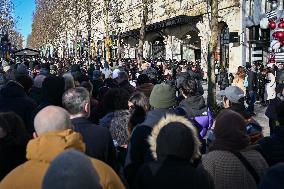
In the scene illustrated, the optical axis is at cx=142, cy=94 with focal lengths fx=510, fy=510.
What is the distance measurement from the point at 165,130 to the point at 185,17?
112 ft

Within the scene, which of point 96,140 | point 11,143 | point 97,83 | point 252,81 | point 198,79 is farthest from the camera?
point 252,81

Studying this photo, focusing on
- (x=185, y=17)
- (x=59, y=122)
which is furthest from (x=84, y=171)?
(x=185, y=17)

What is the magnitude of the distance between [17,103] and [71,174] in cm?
502

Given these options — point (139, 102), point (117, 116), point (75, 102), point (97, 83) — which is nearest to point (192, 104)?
point (139, 102)

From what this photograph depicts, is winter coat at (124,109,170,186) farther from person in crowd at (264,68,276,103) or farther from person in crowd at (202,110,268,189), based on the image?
person in crowd at (264,68,276,103)

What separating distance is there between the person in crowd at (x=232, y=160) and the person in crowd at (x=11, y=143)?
1.55m

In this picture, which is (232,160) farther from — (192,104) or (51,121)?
(192,104)

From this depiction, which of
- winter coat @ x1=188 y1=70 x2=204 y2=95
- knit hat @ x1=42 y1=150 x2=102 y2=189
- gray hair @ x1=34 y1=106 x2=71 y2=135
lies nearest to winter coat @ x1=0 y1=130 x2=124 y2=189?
gray hair @ x1=34 y1=106 x2=71 y2=135

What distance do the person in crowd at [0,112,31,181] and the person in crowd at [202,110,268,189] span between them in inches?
61.0

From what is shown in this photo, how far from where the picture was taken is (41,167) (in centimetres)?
308

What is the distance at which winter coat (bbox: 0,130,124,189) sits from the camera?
304cm

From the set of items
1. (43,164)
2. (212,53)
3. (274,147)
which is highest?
(212,53)

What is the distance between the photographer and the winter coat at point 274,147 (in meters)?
4.67

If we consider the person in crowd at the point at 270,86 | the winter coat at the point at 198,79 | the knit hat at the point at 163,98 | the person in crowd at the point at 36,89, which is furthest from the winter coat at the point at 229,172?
the person in crowd at the point at 270,86
